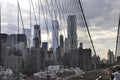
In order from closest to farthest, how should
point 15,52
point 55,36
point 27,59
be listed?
point 15,52 → point 27,59 → point 55,36

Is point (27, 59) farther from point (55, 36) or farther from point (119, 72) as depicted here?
point (119, 72)

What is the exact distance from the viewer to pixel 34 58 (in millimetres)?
24594

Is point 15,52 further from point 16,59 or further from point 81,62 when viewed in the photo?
point 81,62

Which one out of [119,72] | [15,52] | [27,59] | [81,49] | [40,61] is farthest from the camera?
[81,49]

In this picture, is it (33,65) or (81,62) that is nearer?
(33,65)

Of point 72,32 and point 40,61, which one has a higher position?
point 72,32

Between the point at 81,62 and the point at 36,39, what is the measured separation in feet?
65.2

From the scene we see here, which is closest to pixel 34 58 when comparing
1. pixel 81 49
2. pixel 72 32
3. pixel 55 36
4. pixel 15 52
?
pixel 55 36

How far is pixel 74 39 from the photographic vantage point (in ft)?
116

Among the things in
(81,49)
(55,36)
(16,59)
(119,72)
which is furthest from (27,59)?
(81,49)

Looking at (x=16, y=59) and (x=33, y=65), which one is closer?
(x=16, y=59)

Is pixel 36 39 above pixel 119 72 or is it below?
above

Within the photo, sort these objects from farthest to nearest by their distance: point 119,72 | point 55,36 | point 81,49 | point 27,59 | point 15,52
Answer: point 81,49 < point 55,36 < point 27,59 < point 15,52 < point 119,72

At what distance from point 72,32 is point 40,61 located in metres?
9.49
